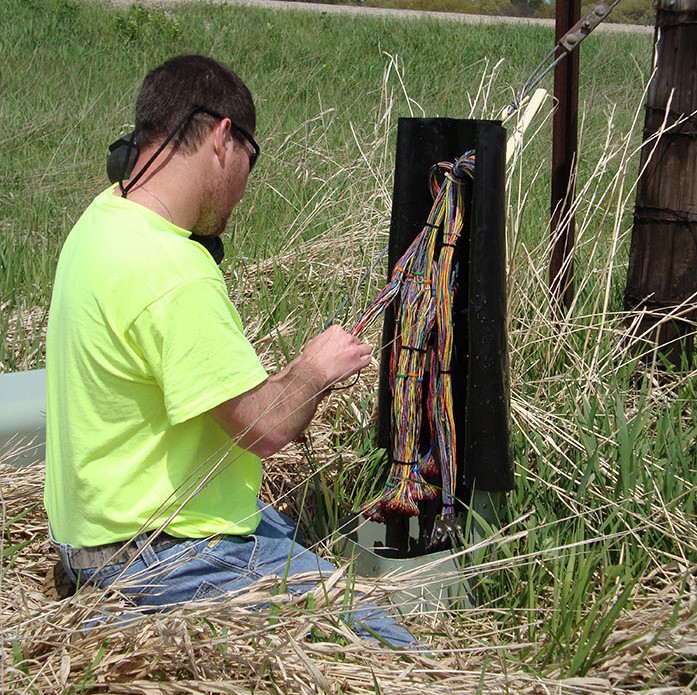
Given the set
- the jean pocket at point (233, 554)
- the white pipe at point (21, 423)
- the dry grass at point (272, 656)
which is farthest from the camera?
the white pipe at point (21, 423)

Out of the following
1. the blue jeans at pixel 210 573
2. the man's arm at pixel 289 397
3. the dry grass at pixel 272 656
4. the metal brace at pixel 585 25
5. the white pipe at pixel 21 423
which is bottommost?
the dry grass at pixel 272 656

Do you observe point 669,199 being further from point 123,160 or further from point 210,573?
point 210,573

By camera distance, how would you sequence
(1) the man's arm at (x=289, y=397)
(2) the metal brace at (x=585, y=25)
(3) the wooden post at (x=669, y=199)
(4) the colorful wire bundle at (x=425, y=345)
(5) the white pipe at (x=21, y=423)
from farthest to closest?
1. (3) the wooden post at (x=669, y=199)
2. (5) the white pipe at (x=21, y=423)
3. (2) the metal brace at (x=585, y=25)
4. (4) the colorful wire bundle at (x=425, y=345)
5. (1) the man's arm at (x=289, y=397)

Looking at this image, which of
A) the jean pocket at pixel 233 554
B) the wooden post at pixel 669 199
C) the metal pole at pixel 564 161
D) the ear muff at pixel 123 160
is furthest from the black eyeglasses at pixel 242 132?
the wooden post at pixel 669 199

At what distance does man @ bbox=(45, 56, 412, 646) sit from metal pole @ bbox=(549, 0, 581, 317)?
4.48 feet

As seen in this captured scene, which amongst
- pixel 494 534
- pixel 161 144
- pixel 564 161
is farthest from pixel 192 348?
pixel 564 161

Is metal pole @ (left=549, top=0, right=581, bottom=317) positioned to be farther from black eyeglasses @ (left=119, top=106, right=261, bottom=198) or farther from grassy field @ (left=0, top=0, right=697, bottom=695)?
black eyeglasses @ (left=119, top=106, right=261, bottom=198)

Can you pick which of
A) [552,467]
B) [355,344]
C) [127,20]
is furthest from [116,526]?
[127,20]

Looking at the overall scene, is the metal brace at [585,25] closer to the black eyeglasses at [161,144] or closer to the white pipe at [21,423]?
the black eyeglasses at [161,144]

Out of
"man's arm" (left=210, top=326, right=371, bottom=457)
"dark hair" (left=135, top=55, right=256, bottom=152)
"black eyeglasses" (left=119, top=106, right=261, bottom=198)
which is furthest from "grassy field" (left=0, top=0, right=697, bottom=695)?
"dark hair" (left=135, top=55, right=256, bottom=152)

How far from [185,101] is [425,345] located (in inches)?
32.3

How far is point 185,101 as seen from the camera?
6.70 ft

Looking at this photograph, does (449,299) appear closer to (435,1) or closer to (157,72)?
(157,72)

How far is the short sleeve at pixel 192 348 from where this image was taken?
1.88 metres
